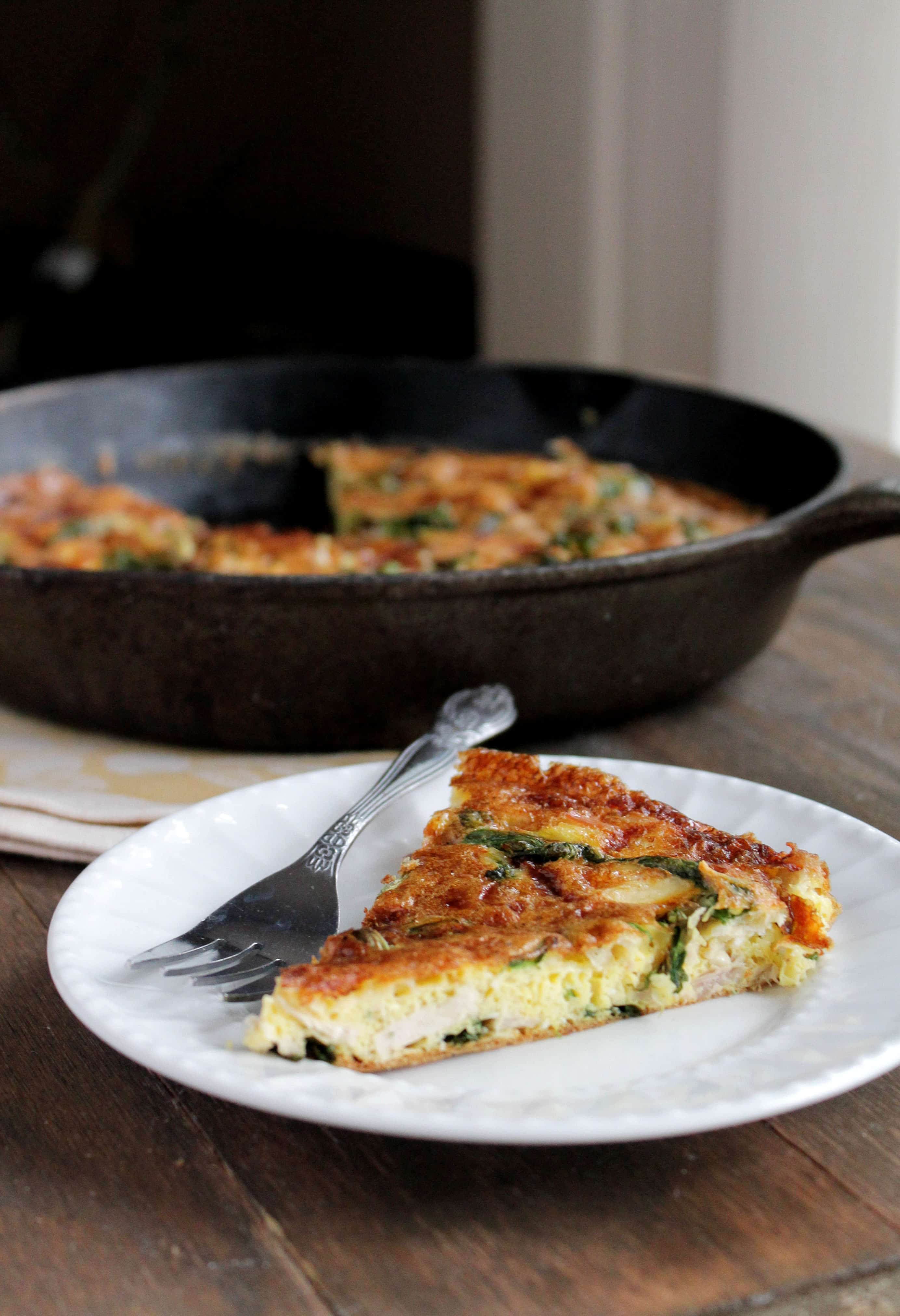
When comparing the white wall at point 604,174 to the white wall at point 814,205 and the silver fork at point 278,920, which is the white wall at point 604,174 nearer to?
the white wall at point 814,205

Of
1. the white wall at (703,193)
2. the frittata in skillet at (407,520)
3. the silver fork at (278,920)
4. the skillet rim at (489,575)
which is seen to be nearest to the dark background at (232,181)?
the white wall at (703,193)

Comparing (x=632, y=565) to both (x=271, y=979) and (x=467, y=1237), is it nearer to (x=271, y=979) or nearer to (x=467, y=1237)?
(x=271, y=979)

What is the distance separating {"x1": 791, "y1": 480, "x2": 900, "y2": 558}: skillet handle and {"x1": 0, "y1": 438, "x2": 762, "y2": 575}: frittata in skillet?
0.35 metres

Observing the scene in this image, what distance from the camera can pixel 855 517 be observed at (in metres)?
1.62

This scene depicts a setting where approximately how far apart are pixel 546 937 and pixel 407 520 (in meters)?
1.55

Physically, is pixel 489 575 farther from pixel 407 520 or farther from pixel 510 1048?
pixel 407 520

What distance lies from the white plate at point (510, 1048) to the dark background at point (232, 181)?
15.4 feet

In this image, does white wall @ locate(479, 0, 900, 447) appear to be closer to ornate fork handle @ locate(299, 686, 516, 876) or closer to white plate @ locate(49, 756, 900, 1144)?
ornate fork handle @ locate(299, 686, 516, 876)

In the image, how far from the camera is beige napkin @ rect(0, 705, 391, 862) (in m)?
1.39

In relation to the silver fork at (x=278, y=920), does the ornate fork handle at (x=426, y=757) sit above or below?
below

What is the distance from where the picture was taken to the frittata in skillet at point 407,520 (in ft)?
6.86

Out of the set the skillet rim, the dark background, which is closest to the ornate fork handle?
the skillet rim

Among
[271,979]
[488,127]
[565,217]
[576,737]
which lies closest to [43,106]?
[488,127]

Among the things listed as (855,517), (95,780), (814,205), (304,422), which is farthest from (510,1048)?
(814,205)
